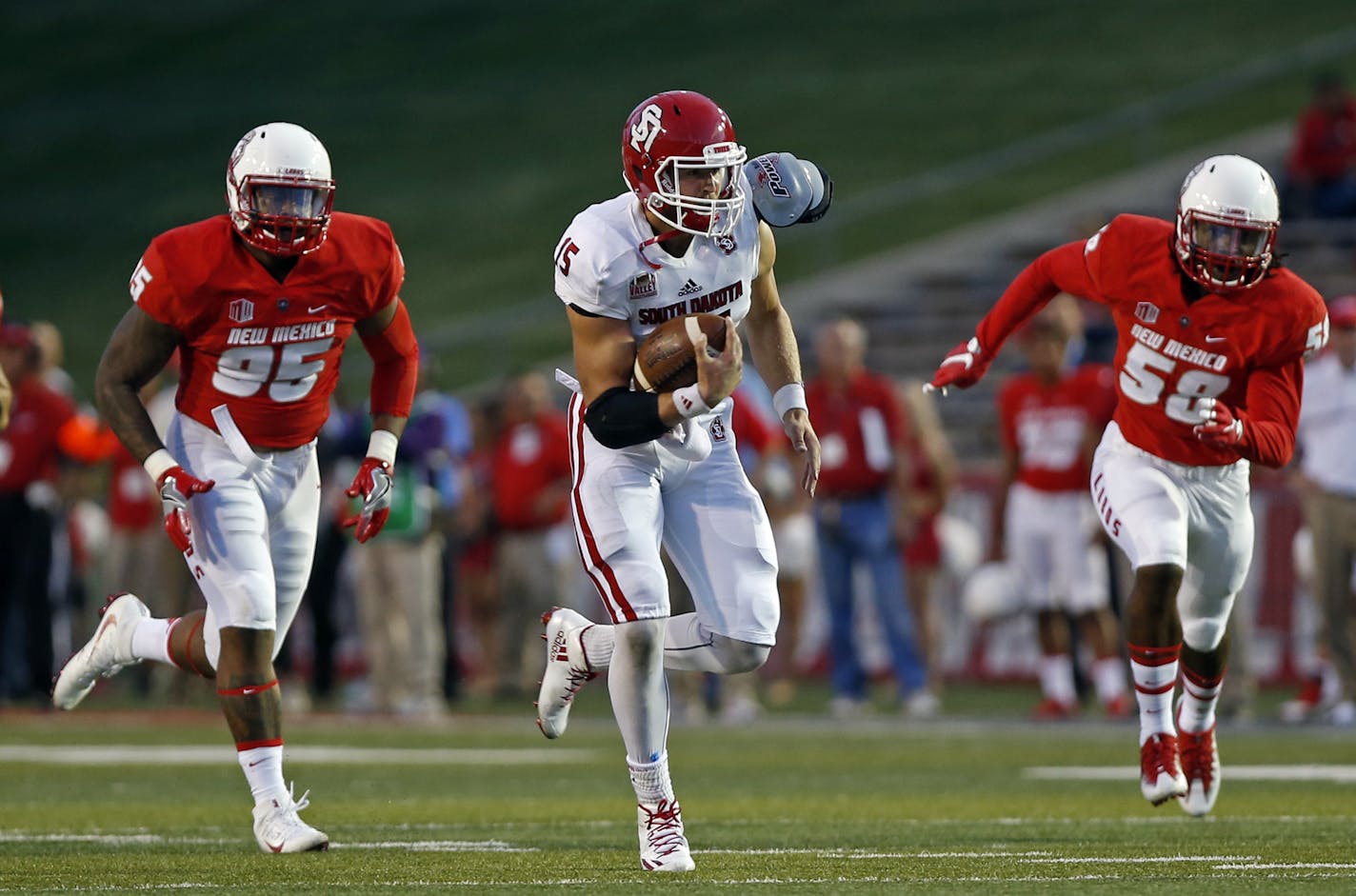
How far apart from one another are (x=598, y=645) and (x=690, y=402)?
3.52 feet

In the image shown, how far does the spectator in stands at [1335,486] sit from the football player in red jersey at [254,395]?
20.3ft

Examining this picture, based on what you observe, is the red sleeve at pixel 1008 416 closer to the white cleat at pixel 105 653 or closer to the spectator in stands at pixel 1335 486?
the spectator in stands at pixel 1335 486

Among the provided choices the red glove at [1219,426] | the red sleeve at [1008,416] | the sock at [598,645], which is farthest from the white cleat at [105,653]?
the red sleeve at [1008,416]

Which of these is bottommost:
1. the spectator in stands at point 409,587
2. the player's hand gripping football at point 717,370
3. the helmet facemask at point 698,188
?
the spectator in stands at point 409,587

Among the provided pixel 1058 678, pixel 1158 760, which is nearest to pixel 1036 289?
pixel 1158 760

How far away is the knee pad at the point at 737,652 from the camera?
21.7ft

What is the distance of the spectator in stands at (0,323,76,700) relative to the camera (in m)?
14.2

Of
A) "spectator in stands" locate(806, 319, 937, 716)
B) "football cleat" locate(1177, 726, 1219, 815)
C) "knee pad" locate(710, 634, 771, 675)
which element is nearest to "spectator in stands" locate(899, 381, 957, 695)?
"spectator in stands" locate(806, 319, 937, 716)

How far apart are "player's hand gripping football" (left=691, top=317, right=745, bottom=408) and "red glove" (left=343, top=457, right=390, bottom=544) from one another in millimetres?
1445

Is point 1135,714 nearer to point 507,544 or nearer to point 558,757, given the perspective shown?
point 558,757

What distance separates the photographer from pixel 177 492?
686cm

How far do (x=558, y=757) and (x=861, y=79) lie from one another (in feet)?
74.7

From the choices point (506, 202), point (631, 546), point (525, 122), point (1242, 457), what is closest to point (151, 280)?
point (631, 546)

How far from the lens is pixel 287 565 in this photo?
7.27 metres
